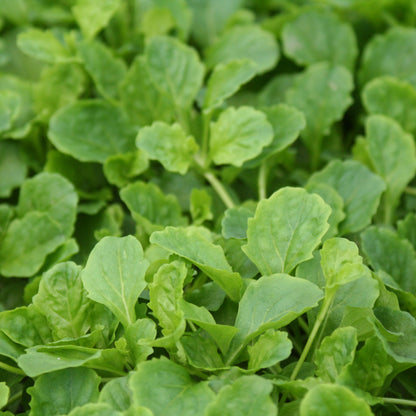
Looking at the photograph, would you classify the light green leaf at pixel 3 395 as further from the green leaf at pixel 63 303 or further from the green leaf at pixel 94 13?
the green leaf at pixel 94 13

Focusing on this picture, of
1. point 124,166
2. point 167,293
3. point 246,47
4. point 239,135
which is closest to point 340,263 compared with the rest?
point 167,293

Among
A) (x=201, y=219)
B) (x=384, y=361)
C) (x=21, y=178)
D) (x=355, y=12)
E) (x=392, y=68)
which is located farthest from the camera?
(x=355, y=12)

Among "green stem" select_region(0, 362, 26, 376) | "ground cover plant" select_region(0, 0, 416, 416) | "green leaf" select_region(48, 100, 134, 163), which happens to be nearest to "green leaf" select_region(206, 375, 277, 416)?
"ground cover plant" select_region(0, 0, 416, 416)

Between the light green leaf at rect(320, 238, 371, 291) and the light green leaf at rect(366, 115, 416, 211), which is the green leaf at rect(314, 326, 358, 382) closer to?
the light green leaf at rect(320, 238, 371, 291)

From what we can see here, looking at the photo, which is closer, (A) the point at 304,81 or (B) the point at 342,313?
(B) the point at 342,313

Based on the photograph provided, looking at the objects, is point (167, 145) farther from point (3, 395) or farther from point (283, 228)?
point (3, 395)

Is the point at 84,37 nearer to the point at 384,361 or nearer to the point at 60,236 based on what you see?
the point at 60,236

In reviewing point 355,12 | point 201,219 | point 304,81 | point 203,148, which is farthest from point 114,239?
point 355,12
